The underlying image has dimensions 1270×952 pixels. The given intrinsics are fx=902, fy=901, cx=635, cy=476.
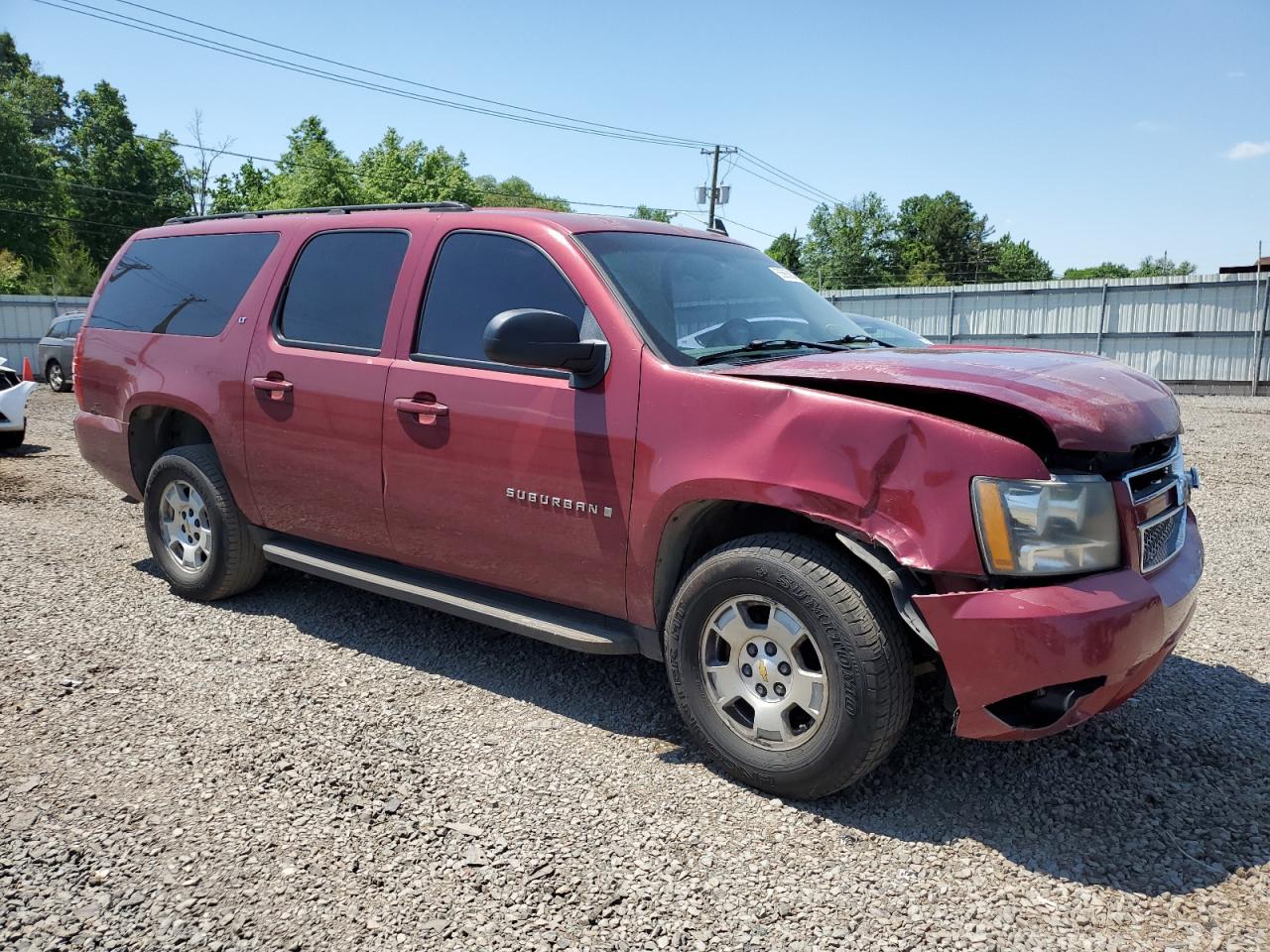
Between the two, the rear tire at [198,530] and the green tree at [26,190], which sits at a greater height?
the green tree at [26,190]

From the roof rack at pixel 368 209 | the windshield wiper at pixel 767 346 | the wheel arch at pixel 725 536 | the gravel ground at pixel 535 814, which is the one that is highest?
the roof rack at pixel 368 209

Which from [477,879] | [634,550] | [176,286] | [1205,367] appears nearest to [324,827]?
[477,879]

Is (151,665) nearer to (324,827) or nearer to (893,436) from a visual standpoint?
(324,827)

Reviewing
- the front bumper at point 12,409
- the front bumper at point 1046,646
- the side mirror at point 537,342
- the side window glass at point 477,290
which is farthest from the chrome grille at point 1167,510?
the front bumper at point 12,409

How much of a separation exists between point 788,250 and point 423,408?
10589cm

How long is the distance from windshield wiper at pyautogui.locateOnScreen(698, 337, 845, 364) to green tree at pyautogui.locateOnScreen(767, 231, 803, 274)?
93.3 meters

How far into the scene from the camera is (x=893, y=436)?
2678 mm

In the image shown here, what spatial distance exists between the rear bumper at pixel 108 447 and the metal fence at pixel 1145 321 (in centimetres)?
1845

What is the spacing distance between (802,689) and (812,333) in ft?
5.33

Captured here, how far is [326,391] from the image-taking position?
4.11m

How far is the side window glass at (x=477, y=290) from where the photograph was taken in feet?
11.8

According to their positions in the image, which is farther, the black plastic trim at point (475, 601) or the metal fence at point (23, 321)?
the metal fence at point (23, 321)

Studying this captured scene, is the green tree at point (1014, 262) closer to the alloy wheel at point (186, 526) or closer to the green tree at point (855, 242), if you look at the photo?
the green tree at point (855, 242)

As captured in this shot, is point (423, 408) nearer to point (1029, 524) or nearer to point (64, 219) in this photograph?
point (1029, 524)
